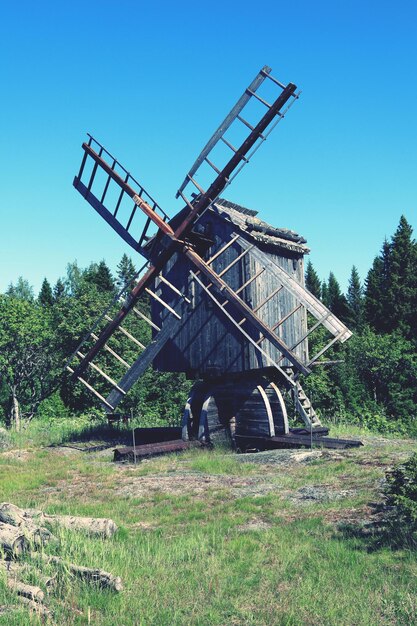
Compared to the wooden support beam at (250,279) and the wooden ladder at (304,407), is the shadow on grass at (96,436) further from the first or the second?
the wooden support beam at (250,279)

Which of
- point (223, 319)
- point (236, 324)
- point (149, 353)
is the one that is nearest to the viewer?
point (236, 324)

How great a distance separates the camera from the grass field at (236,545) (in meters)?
6.45

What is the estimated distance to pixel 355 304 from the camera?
198 ft

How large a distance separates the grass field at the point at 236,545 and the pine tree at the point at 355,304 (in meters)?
40.3

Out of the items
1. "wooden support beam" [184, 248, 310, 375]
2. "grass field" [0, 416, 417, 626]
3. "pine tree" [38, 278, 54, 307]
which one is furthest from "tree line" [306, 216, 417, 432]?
"pine tree" [38, 278, 54, 307]

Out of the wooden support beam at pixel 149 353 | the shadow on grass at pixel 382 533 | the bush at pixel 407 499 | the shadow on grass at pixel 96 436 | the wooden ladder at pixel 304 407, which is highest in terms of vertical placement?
the wooden support beam at pixel 149 353

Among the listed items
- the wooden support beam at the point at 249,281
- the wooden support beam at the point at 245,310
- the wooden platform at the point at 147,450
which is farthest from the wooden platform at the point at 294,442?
the wooden support beam at the point at 249,281

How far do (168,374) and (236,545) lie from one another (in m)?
32.7

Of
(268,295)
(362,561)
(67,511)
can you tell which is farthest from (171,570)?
(268,295)

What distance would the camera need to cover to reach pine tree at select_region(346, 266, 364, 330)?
54.5 metres

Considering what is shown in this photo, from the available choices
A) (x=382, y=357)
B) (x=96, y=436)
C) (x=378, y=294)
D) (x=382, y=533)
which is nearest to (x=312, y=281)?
(x=378, y=294)

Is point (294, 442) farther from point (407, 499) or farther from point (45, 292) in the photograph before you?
point (45, 292)

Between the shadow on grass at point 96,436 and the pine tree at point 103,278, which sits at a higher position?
the pine tree at point 103,278

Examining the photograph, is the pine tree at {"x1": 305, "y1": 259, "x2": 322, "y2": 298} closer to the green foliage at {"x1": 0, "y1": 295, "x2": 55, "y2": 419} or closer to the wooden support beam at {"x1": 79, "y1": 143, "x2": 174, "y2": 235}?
the green foliage at {"x1": 0, "y1": 295, "x2": 55, "y2": 419}
